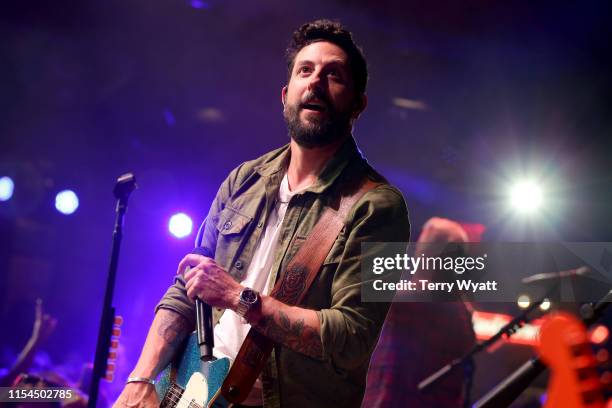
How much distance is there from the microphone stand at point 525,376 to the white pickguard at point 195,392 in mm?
1145

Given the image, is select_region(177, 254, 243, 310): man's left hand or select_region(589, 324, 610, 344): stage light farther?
select_region(589, 324, 610, 344): stage light

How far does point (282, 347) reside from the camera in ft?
7.16

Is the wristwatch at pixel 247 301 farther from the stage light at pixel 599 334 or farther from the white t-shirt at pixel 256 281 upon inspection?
the stage light at pixel 599 334

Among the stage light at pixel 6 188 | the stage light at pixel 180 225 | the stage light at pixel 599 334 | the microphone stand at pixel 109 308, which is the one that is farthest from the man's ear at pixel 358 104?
the stage light at pixel 6 188

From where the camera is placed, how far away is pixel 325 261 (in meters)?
2.29

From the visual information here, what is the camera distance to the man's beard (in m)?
2.59

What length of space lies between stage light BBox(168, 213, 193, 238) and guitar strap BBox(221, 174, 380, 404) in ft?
21.0

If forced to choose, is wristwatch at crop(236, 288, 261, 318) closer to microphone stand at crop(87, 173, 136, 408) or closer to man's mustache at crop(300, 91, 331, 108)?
man's mustache at crop(300, 91, 331, 108)

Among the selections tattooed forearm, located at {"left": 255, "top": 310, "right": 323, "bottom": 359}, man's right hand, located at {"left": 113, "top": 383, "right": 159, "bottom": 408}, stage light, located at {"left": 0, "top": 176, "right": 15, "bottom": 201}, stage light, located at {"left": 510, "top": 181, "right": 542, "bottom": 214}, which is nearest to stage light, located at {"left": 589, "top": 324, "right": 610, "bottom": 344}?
stage light, located at {"left": 510, "top": 181, "right": 542, "bottom": 214}

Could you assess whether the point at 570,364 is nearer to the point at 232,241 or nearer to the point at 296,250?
the point at 296,250

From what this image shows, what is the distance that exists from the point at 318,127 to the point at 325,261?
0.70m

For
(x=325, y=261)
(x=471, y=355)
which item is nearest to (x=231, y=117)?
(x=471, y=355)

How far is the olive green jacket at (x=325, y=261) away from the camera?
213cm

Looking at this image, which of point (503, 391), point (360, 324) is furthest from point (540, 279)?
point (360, 324)
